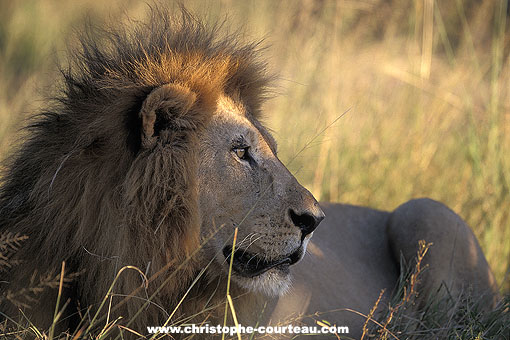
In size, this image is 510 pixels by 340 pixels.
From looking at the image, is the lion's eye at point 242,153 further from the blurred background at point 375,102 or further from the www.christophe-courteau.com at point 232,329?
the blurred background at point 375,102

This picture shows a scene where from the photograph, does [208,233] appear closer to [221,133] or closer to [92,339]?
[221,133]

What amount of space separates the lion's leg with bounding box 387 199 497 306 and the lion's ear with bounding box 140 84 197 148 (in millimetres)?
1954

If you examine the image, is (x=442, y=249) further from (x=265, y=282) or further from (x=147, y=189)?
(x=147, y=189)

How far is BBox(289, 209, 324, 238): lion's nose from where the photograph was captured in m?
2.85

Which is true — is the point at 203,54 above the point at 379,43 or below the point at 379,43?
above

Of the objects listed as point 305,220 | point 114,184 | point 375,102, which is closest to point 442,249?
point 305,220

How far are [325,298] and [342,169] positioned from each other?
2564 mm

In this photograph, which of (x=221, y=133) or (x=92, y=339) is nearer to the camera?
(x=92, y=339)

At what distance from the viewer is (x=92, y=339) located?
8.79 ft

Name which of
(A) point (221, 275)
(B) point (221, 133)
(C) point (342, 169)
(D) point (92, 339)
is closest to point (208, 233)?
(A) point (221, 275)

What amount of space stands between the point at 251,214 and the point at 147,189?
0.44 meters

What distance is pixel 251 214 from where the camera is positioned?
9.41 ft

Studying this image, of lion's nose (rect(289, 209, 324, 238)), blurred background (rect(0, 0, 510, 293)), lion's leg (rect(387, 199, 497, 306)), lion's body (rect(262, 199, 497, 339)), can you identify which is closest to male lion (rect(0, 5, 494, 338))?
lion's nose (rect(289, 209, 324, 238))

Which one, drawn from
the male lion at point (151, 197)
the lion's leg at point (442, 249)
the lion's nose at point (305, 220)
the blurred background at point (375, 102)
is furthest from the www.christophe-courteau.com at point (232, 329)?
the blurred background at point (375, 102)
